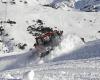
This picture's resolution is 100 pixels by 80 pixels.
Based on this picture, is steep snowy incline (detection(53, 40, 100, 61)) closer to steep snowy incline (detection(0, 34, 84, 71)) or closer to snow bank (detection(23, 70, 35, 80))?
steep snowy incline (detection(0, 34, 84, 71))

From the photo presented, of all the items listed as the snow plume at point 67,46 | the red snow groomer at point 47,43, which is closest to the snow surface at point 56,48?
the snow plume at point 67,46

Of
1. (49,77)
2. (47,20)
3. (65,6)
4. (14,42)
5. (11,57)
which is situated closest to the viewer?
(49,77)

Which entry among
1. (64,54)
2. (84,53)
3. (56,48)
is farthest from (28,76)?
(56,48)

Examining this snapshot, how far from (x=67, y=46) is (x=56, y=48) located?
817 mm

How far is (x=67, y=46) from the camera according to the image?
24000 millimetres

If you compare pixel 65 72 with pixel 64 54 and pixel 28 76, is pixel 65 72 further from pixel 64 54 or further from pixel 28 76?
pixel 64 54

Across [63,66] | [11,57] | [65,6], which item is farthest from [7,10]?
[63,66]

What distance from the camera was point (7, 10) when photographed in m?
56.2

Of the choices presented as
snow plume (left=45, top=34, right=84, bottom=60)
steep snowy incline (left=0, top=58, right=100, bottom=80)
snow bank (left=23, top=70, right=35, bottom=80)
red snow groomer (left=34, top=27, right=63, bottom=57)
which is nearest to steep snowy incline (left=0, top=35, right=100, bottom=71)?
snow plume (left=45, top=34, right=84, bottom=60)

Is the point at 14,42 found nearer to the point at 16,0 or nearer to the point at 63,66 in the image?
the point at 16,0

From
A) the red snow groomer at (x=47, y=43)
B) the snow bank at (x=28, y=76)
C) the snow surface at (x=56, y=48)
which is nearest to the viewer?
the snow bank at (x=28, y=76)

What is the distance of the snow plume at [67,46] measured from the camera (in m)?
22.8

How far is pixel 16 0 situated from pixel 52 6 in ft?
20.0

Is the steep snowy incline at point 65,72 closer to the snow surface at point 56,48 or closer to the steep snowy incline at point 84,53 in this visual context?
the snow surface at point 56,48
